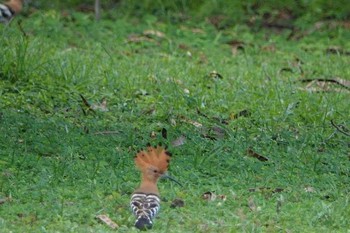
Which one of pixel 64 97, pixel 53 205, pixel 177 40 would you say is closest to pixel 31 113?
pixel 64 97

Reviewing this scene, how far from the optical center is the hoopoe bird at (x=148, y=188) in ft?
16.3

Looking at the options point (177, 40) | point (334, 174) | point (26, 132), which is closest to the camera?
point (334, 174)

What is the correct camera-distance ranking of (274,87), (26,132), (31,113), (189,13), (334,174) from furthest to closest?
(189,13) < (274,87) < (31,113) < (26,132) < (334,174)

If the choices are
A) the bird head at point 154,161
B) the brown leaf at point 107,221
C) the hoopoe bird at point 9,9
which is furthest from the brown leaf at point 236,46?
the brown leaf at point 107,221

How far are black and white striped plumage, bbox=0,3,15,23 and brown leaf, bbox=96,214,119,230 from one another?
443 centimetres

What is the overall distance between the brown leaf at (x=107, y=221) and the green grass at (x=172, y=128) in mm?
47

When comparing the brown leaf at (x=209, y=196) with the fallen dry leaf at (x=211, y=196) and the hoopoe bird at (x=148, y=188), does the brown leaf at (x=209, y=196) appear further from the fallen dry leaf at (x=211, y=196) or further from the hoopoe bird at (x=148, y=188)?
the hoopoe bird at (x=148, y=188)

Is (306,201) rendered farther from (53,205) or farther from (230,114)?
(230,114)

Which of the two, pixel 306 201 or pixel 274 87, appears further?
pixel 274 87

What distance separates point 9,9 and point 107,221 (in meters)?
4.81

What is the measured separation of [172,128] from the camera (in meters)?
7.12

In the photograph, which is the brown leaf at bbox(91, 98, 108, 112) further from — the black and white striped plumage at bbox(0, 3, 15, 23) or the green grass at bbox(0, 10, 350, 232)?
the black and white striped plumage at bbox(0, 3, 15, 23)

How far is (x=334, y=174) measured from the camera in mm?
6383

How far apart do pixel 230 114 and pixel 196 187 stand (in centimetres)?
175
